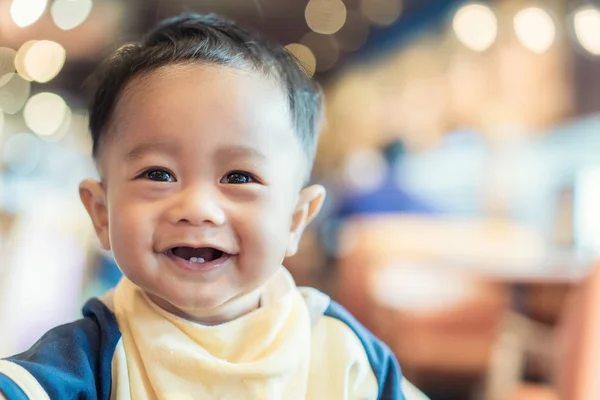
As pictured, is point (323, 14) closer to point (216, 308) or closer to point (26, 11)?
point (26, 11)

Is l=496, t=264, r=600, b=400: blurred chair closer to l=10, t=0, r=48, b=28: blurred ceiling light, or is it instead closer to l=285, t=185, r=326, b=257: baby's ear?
l=285, t=185, r=326, b=257: baby's ear

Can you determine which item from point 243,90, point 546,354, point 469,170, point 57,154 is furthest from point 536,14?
point 243,90

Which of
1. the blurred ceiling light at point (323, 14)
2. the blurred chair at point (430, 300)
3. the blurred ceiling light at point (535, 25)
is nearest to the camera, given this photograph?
the blurred ceiling light at point (323, 14)

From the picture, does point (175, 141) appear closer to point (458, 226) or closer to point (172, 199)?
point (172, 199)

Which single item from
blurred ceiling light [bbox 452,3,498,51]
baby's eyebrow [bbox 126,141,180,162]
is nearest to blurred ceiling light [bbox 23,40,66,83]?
baby's eyebrow [bbox 126,141,180,162]

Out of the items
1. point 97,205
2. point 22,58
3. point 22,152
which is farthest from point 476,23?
point 97,205

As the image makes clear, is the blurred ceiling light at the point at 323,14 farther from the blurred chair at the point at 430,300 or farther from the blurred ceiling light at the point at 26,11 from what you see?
the blurred chair at the point at 430,300

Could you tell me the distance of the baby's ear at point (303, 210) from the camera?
57 cm

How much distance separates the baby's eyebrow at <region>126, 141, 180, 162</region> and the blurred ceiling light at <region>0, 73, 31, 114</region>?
0.22 metres

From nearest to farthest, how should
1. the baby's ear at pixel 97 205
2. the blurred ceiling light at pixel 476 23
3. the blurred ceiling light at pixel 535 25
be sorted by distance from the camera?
1. the baby's ear at pixel 97 205
2. the blurred ceiling light at pixel 476 23
3. the blurred ceiling light at pixel 535 25

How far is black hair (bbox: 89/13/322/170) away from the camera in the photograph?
505 mm

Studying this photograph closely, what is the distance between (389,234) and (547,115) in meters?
1.19

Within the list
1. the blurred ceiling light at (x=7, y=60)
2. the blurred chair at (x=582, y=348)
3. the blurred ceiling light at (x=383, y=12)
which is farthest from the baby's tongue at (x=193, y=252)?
the blurred ceiling light at (x=383, y=12)

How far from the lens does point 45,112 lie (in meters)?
0.78
